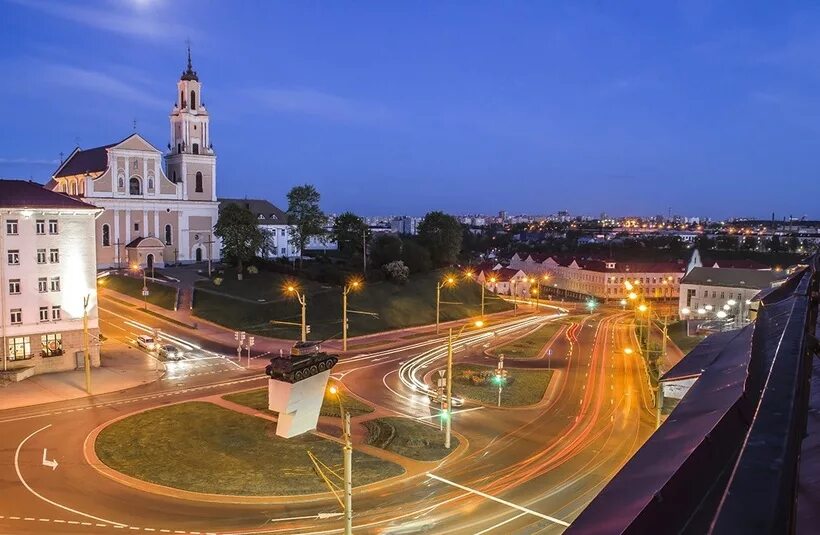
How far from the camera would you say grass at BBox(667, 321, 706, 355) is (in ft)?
193

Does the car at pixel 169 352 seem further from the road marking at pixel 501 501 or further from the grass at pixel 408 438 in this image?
the road marking at pixel 501 501

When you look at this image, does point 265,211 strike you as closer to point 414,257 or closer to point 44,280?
point 414,257

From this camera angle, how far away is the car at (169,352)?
157 feet

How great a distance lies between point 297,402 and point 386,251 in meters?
56.1

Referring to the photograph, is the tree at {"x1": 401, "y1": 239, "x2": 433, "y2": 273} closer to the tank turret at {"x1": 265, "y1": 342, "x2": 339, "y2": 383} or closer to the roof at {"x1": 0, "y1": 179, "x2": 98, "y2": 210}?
the roof at {"x1": 0, "y1": 179, "x2": 98, "y2": 210}

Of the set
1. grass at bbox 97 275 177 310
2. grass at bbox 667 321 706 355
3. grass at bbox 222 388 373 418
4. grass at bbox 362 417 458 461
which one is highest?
grass at bbox 97 275 177 310

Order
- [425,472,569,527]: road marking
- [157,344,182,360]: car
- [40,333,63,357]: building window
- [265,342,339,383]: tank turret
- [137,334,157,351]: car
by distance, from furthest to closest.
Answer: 1. [137,334,157,351]: car
2. [157,344,182,360]: car
3. [40,333,63,357]: building window
4. [265,342,339,383]: tank turret
5. [425,472,569,527]: road marking

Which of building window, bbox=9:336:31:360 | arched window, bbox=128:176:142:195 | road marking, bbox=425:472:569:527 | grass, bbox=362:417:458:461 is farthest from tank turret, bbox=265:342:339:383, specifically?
arched window, bbox=128:176:142:195

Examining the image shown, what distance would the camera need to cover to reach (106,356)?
156 ft

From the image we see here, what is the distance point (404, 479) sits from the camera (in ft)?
84.4

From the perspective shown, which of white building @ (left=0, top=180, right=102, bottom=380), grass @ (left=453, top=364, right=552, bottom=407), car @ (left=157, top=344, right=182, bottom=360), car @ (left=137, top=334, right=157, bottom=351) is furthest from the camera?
car @ (left=137, top=334, right=157, bottom=351)

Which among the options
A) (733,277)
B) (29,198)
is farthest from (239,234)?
(733,277)

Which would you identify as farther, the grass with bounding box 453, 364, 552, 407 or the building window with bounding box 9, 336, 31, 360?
the building window with bounding box 9, 336, 31, 360

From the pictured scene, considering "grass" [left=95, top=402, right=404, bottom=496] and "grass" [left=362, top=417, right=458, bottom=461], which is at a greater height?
"grass" [left=95, top=402, right=404, bottom=496]
